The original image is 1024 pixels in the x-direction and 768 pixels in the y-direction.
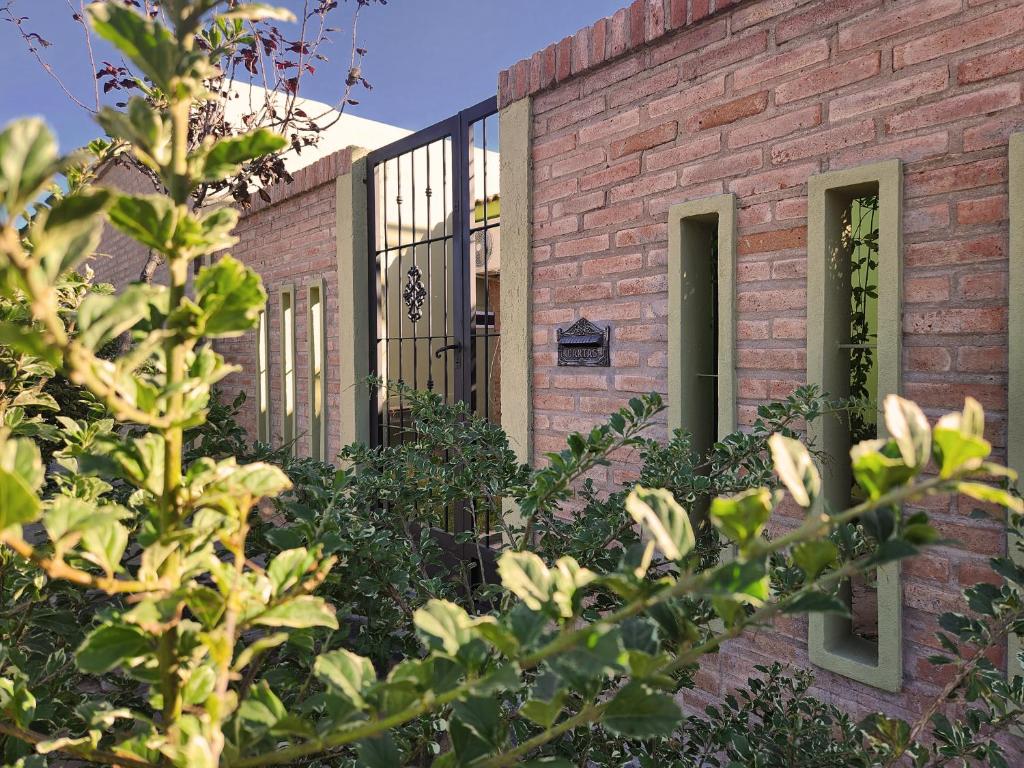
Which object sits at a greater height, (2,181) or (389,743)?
(2,181)

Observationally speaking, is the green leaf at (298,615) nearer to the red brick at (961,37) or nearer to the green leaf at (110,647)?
the green leaf at (110,647)

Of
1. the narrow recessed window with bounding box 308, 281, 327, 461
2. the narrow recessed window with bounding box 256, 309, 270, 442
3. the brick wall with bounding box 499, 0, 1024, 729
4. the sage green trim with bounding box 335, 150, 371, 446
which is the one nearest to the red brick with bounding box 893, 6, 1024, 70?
the brick wall with bounding box 499, 0, 1024, 729

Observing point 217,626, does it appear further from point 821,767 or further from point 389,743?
point 821,767

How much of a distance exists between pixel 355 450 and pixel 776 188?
1584 millimetres

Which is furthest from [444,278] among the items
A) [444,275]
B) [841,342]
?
[841,342]

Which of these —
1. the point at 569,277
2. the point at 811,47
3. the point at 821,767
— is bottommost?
the point at 821,767

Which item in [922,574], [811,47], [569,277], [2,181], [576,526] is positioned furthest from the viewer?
[569,277]

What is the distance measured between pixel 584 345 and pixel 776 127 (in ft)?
3.55

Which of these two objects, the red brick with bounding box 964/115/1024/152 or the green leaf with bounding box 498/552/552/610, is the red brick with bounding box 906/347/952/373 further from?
the green leaf with bounding box 498/552/552/610

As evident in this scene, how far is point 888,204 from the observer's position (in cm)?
204

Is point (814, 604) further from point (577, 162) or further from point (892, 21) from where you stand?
point (577, 162)

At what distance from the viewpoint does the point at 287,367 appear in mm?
5469

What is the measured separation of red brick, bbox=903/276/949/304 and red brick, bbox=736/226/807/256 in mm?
349

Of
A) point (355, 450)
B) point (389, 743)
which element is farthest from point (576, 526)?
point (389, 743)
